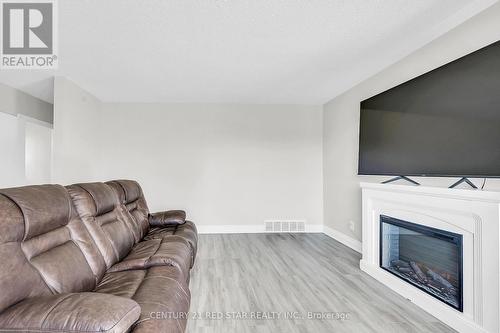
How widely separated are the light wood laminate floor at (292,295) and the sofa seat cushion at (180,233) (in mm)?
398

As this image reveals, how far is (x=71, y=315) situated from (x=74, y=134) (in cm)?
399

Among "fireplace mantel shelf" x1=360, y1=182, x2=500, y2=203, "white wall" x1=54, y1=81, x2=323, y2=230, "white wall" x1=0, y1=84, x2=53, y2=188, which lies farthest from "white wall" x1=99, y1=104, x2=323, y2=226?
"fireplace mantel shelf" x1=360, y1=182, x2=500, y2=203

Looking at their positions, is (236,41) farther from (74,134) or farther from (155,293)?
(74,134)

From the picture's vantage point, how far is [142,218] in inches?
123

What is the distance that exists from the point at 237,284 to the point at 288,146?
3.21 m

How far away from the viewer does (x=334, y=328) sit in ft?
6.81

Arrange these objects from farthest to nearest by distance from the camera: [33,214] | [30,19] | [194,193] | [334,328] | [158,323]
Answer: [194,193] → [30,19] → [334,328] → [33,214] → [158,323]

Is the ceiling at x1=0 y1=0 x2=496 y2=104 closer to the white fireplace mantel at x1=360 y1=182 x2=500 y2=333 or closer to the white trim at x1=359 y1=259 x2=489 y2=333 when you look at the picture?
the white fireplace mantel at x1=360 y1=182 x2=500 y2=333

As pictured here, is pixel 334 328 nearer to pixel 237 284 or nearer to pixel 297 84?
pixel 237 284

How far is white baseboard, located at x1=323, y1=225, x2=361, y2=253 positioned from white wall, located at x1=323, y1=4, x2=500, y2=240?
0.06 metres

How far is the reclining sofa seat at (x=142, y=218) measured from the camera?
282 cm

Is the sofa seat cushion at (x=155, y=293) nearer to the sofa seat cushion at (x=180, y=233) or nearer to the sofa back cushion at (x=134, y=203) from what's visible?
the sofa seat cushion at (x=180, y=233)

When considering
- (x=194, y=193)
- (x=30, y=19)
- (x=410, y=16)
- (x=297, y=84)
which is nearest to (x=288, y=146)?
(x=297, y=84)

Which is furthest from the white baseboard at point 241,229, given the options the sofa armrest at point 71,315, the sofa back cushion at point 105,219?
the sofa armrest at point 71,315
